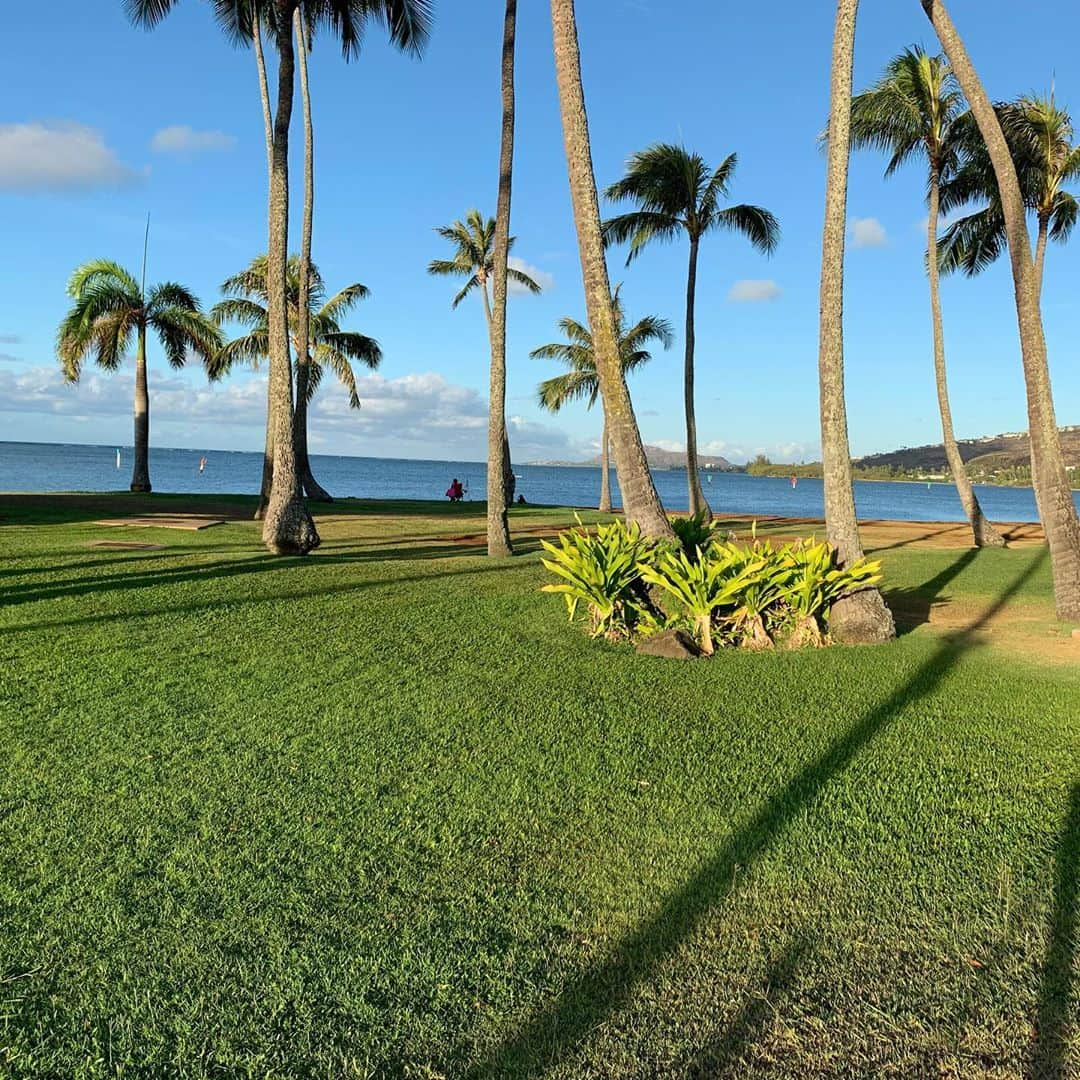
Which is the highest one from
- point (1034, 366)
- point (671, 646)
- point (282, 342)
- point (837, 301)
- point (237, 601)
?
point (282, 342)

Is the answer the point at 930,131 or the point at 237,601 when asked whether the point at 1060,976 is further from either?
the point at 930,131

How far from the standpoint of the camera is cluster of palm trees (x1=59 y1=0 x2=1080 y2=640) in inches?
392

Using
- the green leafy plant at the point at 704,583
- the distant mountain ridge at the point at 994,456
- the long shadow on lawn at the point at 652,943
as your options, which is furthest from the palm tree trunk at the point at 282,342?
the distant mountain ridge at the point at 994,456

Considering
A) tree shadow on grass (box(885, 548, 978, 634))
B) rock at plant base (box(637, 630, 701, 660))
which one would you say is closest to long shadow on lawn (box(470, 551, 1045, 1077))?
rock at plant base (box(637, 630, 701, 660))

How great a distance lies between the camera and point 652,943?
321cm

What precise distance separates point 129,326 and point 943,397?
26.2 metres

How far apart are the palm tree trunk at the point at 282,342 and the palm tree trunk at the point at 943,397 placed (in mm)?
14232

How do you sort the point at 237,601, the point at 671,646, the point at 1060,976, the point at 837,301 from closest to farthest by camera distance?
the point at 1060,976, the point at 671,646, the point at 837,301, the point at 237,601

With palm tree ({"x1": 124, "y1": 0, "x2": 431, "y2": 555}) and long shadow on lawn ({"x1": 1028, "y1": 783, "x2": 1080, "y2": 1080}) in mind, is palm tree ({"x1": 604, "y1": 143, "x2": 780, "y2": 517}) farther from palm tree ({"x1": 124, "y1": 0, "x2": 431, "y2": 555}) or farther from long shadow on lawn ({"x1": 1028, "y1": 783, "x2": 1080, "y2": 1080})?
long shadow on lawn ({"x1": 1028, "y1": 783, "x2": 1080, "y2": 1080})

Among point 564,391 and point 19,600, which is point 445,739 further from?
point 564,391

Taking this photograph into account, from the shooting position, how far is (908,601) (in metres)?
11.9

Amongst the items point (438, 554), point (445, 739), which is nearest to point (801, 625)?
point (445, 739)

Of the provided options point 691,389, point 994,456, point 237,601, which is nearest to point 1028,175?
point 691,389

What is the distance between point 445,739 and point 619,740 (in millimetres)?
1101
